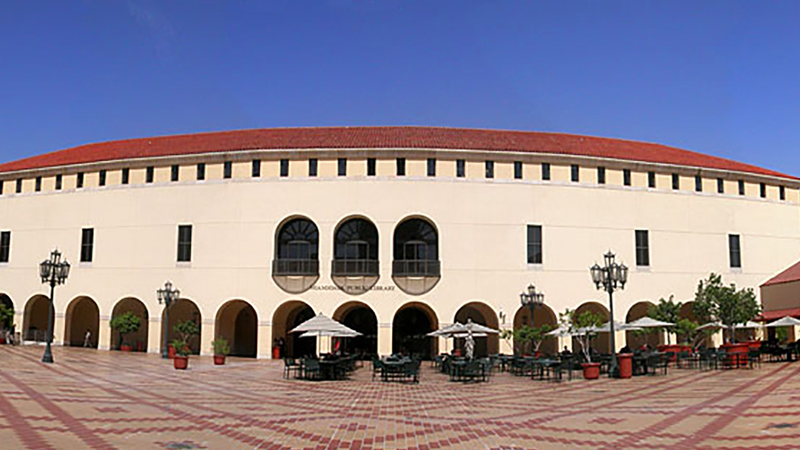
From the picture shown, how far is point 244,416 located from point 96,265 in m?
28.2

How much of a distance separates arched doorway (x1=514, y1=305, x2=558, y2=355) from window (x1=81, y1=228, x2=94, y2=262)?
79.0 ft

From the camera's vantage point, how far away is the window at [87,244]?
1515 inches

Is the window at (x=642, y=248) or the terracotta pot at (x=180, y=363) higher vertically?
the window at (x=642, y=248)

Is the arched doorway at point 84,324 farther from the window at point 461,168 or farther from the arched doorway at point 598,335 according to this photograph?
the arched doorway at point 598,335

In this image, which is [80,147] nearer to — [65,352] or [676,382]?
[65,352]

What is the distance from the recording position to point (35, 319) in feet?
139

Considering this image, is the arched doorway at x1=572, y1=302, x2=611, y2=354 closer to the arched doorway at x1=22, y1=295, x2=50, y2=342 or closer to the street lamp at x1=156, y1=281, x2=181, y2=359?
the street lamp at x1=156, y1=281, x2=181, y2=359

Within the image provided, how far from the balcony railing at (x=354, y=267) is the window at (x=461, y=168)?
6.47 m

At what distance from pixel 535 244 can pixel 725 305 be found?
948cm

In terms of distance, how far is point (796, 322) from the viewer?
2962cm

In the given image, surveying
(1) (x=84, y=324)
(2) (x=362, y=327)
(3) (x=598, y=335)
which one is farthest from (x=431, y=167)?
(1) (x=84, y=324)

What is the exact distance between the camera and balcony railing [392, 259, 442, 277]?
35.0 m

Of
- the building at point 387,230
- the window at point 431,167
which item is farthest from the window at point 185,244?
the window at point 431,167

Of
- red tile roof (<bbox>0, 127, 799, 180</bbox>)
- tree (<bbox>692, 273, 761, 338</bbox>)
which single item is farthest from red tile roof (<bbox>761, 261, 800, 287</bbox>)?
red tile roof (<bbox>0, 127, 799, 180</bbox>)
